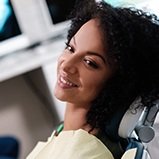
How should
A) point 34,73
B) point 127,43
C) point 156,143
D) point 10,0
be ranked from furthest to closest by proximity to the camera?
point 34,73 < point 10,0 < point 156,143 < point 127,43

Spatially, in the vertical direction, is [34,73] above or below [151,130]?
below

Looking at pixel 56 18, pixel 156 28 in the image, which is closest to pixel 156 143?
pixel 156 28

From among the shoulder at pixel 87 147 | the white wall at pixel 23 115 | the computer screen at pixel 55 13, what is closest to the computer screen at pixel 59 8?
the computer screen at pixel 55 13

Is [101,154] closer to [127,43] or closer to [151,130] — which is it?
[151,130]

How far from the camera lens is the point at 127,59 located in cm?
92

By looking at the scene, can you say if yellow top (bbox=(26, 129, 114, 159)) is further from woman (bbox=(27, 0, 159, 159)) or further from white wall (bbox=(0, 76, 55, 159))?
white wall (bbox=(0, 76, 55, 159))

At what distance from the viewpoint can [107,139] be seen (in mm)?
1000

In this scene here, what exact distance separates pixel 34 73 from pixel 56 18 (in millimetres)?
313

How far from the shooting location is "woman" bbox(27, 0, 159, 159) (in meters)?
0.92

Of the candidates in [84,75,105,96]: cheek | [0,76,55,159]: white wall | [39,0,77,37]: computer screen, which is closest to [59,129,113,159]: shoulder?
[84,75,105,96]: cheek

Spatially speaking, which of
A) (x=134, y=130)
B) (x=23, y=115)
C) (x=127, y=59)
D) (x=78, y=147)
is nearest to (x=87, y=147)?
(x=78, y=147)

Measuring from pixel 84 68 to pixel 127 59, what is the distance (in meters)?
0.11

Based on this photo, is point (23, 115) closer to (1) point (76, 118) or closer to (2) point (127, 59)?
(1) point (76, 118)

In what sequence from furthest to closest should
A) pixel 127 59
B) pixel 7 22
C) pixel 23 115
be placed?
1. pixel 23 115
2. pixel 7 22
3. pixel 127 59
